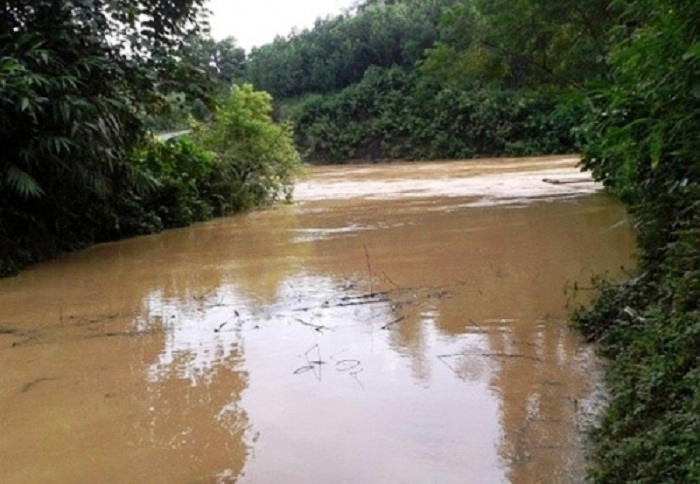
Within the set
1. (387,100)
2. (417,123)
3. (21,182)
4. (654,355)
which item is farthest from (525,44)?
(387,100)

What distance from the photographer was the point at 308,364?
480 centimetres

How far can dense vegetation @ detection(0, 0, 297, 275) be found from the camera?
893 cm

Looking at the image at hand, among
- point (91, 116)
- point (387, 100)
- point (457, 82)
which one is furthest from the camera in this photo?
point (387, 100)

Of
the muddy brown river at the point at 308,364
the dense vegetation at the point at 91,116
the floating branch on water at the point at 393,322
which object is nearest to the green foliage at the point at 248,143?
the dense vegetation at the point at 91,116

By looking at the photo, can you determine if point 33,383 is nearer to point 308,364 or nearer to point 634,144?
point 308,364

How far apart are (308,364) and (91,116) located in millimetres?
5552

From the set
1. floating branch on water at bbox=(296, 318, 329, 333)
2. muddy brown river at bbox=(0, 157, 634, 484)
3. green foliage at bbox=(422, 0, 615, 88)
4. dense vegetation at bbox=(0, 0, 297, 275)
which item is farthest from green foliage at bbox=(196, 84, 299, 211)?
floating branch on water at bbox=(296, 318, 329, 333)

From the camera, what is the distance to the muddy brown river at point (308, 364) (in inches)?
137

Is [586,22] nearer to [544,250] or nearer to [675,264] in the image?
[544,250]

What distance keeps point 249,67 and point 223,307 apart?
48.1m

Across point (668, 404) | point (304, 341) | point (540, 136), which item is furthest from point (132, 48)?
point (540, 136)

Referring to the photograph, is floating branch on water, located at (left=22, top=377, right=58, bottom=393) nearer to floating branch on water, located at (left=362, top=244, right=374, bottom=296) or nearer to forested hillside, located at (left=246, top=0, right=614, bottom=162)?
floating branch on water, located at (left=362, top=244, right=374, bottom=296)

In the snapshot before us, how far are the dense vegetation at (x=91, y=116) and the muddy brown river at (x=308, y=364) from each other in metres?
0.93

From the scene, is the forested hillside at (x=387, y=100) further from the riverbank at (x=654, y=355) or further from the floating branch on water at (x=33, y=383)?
the floating branch on water at (x=33, y=383)
